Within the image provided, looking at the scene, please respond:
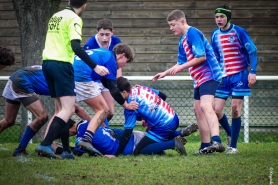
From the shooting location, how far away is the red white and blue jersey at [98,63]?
832cm

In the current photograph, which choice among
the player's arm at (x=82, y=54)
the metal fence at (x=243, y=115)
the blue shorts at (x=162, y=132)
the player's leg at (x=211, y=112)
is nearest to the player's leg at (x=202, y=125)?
the player's leg at (x=211, y=112)

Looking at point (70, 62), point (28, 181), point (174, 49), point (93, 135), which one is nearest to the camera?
point (28, 181)

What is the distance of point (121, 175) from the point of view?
670 cm

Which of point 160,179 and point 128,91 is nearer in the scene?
point 160,179

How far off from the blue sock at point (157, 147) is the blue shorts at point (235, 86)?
1.25 metres

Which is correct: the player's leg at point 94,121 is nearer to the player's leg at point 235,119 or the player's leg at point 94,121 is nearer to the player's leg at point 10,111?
the player's leg at point 10,111

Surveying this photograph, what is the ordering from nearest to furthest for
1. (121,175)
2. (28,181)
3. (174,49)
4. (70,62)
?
(28,181), (121,175), (70,62), (174,49)

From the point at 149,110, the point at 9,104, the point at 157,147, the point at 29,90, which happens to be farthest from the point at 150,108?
the point at 9,104

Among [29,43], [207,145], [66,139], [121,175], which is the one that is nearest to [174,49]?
[29,43]

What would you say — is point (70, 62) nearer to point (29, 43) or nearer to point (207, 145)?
point (207, 145)

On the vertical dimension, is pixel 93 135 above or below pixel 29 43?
below

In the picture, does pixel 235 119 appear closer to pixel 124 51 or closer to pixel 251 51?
pixel 251 51

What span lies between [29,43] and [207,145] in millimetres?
4989

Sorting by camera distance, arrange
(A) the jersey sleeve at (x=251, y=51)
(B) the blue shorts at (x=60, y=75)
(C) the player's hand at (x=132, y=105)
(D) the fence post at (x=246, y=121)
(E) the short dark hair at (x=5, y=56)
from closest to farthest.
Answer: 1. (B) the blue shorts at (x=60, y=75)
2. (E) the short dark hair at (x=5, y=56)
3. (C) the player's hand at (x=132, y=105)
4. (A) the jersey sleeve at (x=251, y=51)
5. (D) the fence post at (x=246, y=121)
